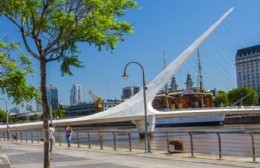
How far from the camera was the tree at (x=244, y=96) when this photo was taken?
14650 cm

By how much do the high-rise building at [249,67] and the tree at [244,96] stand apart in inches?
1180

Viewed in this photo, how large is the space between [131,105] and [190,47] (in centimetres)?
1537

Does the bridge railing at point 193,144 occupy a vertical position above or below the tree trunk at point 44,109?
below

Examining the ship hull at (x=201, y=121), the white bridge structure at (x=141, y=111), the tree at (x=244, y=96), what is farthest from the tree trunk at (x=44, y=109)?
the tree at (x=244, y=96)

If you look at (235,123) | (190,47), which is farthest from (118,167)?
(235,123)

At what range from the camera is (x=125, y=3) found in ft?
39.3

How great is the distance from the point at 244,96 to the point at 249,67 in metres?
38.7

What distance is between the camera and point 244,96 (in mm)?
147375

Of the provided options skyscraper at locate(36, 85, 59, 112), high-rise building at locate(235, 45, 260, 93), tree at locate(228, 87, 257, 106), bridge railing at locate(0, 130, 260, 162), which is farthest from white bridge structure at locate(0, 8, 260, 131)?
high-rise building at locate(235, 45, 260, 93)

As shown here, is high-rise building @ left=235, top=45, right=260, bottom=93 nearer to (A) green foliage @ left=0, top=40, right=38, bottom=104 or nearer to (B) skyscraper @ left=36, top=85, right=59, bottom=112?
(B) skyscraper @ left=36, top=85, right=59, bottom=112

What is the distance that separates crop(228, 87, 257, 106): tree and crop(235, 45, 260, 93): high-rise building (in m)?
30.0

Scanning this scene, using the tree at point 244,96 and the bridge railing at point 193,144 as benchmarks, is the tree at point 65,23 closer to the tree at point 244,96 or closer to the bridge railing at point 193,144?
the bridge railing at point 193,144

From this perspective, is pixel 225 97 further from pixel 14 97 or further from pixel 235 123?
pixel 14 97

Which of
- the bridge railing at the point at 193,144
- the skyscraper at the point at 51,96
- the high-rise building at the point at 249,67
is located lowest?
the bridge railing at the point at 193,144
